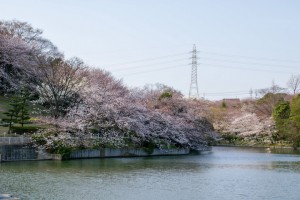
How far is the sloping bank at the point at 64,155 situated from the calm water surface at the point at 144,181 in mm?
1362

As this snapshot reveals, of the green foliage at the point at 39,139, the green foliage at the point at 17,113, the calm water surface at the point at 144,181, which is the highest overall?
the green foliage at the point at 17,113

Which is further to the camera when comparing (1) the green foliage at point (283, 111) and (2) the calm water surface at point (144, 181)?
(1) the green foliage at point (283, 111)

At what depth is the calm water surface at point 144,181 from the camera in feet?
59.5

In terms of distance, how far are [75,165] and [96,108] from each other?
33.8 feet

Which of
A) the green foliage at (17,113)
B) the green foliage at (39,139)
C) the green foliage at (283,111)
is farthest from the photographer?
the green foliage at (283,111)

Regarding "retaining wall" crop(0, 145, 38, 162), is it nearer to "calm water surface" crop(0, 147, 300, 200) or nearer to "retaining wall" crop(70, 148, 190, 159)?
"calm water surface" crop(0, 147, 300, 200)

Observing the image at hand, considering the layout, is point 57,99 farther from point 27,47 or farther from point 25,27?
point 25,27

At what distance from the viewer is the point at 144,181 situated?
851 inches

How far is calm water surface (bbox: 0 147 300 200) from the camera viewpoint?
59.5 ft

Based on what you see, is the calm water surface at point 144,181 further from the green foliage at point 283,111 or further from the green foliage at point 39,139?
the green foliage at point 283,111

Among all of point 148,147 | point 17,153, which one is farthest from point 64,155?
point 148,147

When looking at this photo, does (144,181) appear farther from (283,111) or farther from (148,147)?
(283,111)

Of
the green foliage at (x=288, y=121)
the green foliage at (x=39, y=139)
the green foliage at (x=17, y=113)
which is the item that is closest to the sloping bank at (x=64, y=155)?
the green foliage at (x=39, y=139)

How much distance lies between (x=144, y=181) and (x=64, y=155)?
1154 centimetres
